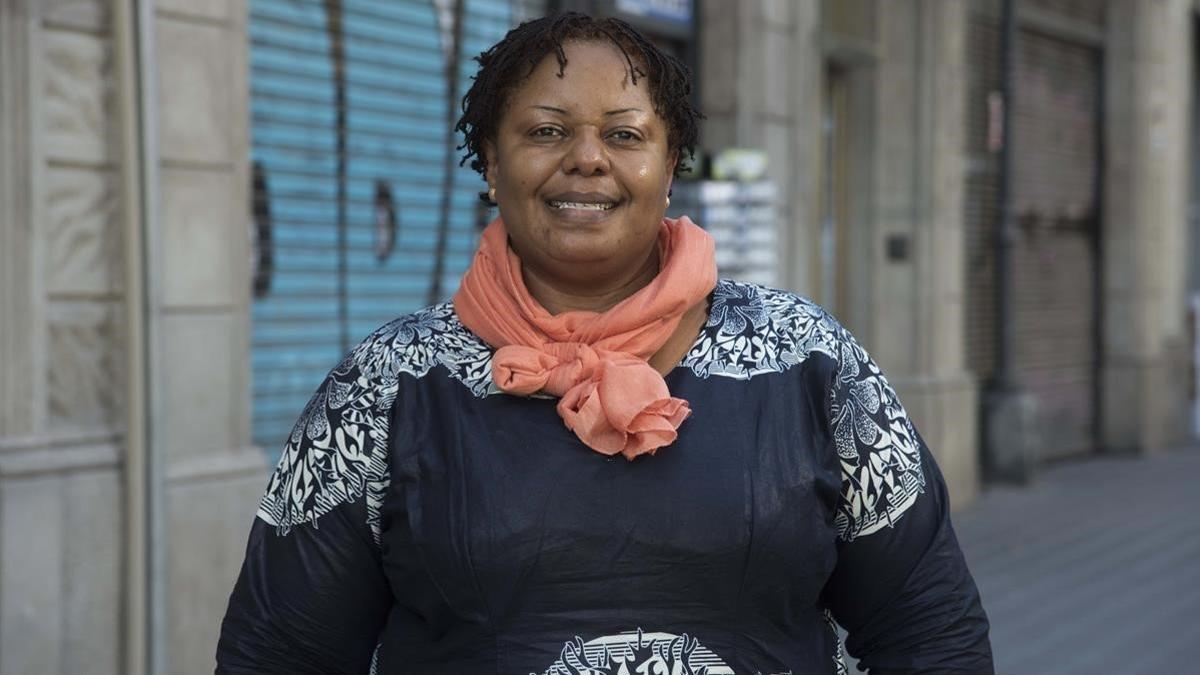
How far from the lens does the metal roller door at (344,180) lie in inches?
261

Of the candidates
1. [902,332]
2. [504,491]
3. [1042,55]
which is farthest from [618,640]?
[1042,55]

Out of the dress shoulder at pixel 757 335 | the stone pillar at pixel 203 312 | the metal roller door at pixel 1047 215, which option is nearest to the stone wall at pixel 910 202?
the metal roller door at pixel 1047 215

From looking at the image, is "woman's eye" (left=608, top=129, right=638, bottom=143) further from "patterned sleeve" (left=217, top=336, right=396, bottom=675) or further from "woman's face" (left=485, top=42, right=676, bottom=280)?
"patterned sleeve" (left=217, top=336, right=396, bottom=675)

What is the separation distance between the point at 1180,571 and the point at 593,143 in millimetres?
7811

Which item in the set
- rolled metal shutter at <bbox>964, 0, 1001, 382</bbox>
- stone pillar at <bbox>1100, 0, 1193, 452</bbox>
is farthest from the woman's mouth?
stone pillar at <bbox>1100, 0, 1193, 452</bbox>

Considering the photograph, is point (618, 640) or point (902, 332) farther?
point (902, 332)

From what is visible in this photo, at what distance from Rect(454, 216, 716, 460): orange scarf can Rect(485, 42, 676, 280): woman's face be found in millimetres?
77

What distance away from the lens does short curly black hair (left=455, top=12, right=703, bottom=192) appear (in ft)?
7.64

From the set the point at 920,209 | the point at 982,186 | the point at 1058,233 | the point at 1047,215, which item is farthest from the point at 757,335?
the point at 1058,233

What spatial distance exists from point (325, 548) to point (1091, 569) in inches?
302

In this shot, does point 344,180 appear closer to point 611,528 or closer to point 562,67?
point 562,67

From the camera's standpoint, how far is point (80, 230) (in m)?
5.51

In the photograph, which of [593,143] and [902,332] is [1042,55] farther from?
[593,143]

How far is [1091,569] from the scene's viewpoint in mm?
9211
